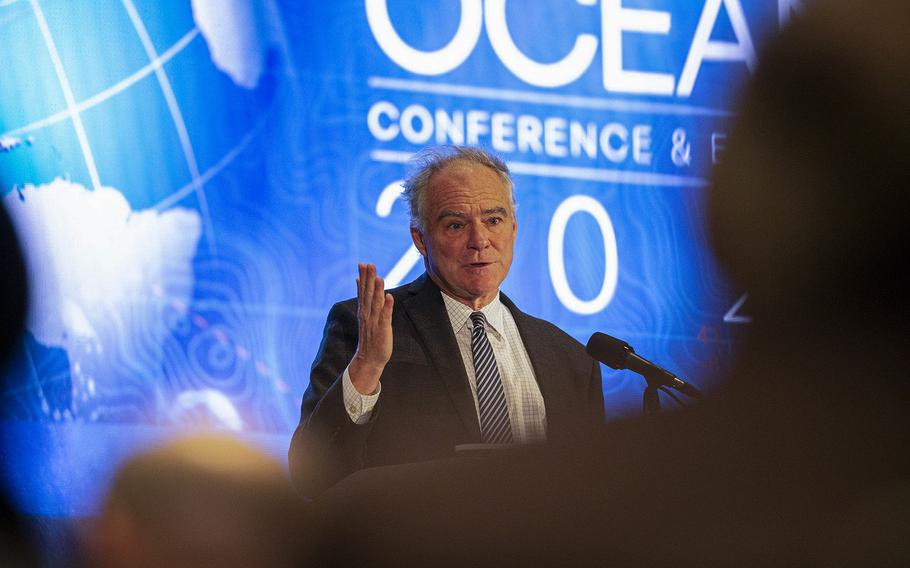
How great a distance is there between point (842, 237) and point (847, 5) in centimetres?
6

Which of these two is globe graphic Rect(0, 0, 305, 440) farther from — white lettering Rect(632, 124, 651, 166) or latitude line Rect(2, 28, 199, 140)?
white lettering Rect(632, 124, 651, 166)

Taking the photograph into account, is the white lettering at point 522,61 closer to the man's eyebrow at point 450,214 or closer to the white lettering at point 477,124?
the white lettering at point 477,124

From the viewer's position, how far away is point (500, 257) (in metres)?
2.28

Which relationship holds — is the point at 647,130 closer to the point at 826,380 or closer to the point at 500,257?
the point at 500,257

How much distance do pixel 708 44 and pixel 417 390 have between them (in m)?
2.59

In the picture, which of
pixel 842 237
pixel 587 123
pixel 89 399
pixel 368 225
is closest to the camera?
pixel 842 237

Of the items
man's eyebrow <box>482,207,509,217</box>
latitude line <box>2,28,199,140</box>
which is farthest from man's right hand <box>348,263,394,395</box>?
latitude line <box>2,28,199,140</box>

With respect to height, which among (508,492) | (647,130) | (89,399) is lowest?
(89,399)

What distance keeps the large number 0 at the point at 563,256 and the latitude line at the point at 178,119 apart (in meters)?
1.24

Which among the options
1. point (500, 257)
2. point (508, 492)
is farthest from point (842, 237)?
point (500, 257)

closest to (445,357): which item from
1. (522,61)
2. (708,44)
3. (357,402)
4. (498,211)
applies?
(357,402)

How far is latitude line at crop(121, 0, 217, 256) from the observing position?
3.38m

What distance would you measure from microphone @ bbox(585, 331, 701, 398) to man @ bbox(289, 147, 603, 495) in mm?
165

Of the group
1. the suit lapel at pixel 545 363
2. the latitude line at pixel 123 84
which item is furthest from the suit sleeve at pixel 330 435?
the latitude line at pixel 123 84
